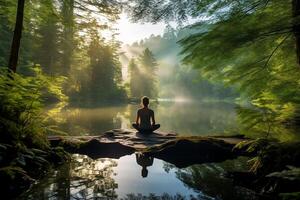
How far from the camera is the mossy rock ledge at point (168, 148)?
30.7 ft

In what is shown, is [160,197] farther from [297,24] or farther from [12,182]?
[297,24]

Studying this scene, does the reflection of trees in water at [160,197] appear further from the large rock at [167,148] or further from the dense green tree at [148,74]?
the dense green tree at [148,74]

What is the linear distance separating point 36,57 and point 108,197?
4280 cm

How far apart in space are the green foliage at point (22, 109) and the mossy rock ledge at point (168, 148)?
5.37ft

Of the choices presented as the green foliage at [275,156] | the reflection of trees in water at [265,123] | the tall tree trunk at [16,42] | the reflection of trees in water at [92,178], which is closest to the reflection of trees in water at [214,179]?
the green foliage at [275,156]

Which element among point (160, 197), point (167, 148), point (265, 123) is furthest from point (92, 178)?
point (265, 123)

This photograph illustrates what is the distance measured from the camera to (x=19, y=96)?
24.1 ft

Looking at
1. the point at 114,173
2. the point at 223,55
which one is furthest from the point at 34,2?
the point at 223,55

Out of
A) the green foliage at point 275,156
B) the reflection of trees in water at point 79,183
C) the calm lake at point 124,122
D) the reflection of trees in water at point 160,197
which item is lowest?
the reflection of trees in water at point 160,197

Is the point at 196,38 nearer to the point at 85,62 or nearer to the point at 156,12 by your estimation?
the point at 156,12

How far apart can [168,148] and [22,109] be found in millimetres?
4246

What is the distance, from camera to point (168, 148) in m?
9.48

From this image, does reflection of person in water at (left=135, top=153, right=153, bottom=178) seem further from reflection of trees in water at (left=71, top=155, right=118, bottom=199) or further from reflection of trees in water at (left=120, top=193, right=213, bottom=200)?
reflection of trees in water at (left=120, top=193, right=213, bottom=200)

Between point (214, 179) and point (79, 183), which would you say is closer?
point (79, 183)
